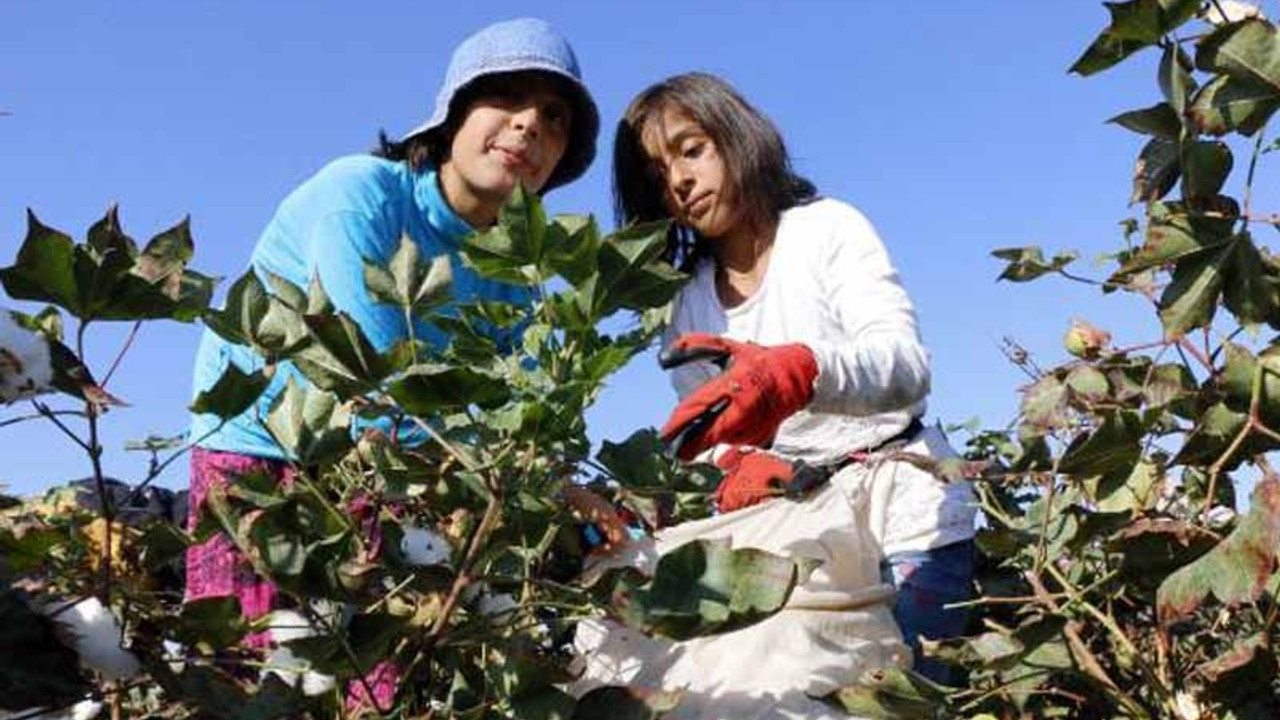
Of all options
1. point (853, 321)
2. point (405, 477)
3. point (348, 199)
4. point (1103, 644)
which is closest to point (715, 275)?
point (853, 321)

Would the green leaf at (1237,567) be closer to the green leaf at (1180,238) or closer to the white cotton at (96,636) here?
the green leaf at (1180,238)

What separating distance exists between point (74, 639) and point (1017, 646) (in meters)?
0.65

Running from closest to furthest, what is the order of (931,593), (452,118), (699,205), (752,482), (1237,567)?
(1237,567) < (752,482) < (931,593) < (699,205) < (452,118)

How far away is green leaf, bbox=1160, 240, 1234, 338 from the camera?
1021 mm

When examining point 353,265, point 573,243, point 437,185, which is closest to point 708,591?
point 573,243

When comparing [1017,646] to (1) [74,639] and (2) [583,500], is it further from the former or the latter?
(1) [74,639]

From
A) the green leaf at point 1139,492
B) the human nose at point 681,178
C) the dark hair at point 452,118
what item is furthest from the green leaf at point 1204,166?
the dark hair at point 452,118

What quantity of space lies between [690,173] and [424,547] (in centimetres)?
99

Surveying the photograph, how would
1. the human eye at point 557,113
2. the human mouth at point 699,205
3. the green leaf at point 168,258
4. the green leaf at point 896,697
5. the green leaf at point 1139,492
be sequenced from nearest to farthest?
1. the green leaf at point 168,258
2. the green leaf at point 896,697
3. the green leaf at point 1139,492
4. the human mouth at point 699,205
5. the human eye at point 557,113

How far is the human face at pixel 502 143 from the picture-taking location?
1.99m

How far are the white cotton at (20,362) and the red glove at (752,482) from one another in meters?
0.71

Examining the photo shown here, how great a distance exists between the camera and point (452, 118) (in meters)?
2.07

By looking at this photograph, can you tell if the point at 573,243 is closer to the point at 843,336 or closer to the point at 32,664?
the point at 32,664

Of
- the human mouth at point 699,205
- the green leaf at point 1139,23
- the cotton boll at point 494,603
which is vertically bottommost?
the cotton boll at point 494,603
